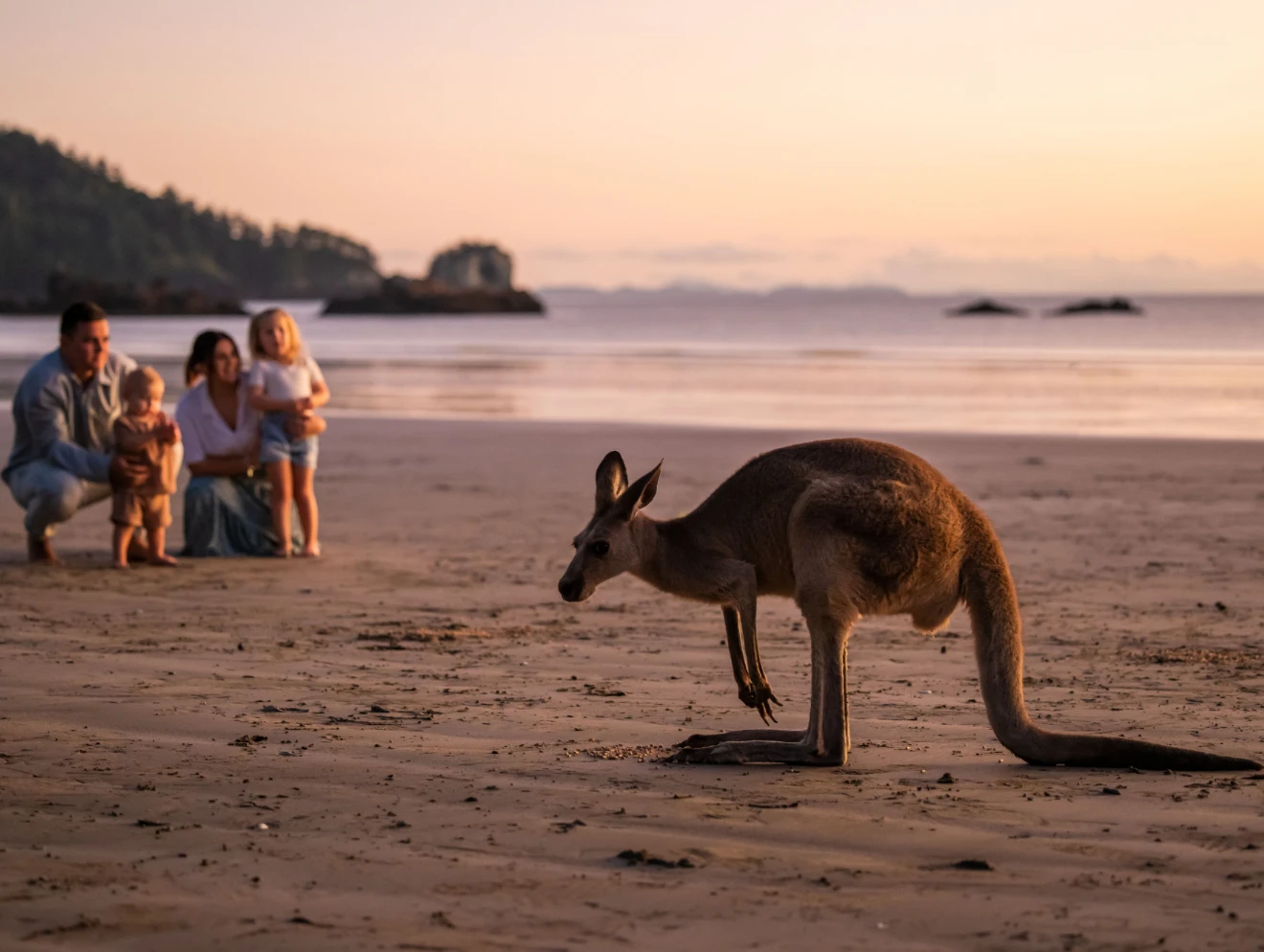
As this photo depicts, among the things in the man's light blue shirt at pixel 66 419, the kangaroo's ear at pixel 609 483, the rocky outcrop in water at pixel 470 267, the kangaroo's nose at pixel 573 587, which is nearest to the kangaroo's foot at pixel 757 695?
the kangaroo's nose at pixel 573 587

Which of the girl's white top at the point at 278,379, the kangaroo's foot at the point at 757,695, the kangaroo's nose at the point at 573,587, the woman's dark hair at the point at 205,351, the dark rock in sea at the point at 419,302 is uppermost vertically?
the dark rock in sea at the point at 419,302

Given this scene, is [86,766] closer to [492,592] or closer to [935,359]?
[492,592]

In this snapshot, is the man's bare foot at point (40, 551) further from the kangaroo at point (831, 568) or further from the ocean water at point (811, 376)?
the ocean water at point (811, 376)

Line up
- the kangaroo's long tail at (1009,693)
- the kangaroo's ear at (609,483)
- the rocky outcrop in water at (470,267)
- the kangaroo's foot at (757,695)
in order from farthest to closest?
the rocky outcrop in water at (470,267), the kangaroo's ear at (609,483), the kangaroo's foot at (757,695), the kangaroo's long tail at (1009,693)

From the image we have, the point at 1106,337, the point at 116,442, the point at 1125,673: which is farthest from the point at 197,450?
the point at 1106,337

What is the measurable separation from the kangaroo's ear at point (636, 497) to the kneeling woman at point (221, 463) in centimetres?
386

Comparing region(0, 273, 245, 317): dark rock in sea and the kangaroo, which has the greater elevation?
region(0, 273, 245, 317): dark rock in sea

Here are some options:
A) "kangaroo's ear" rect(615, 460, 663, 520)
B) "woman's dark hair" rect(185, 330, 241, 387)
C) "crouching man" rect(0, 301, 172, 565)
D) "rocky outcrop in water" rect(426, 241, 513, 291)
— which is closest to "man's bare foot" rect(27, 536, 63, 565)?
"crouching man" rect(0, 301, 172, 565)

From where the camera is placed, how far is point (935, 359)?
99.2 feet

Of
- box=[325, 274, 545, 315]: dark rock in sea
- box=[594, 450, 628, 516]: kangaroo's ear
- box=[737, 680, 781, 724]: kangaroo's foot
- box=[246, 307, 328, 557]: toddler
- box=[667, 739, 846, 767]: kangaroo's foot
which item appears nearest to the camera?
box=[667, 739, 846, 767]: kangaroo's foot

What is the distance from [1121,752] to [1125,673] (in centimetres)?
141

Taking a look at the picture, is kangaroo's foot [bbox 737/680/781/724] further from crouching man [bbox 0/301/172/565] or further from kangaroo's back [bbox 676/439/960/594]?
crouching man [bbox 0/301/172/565]

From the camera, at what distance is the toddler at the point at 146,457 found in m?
7.10

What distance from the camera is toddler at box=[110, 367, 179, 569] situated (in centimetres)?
710
